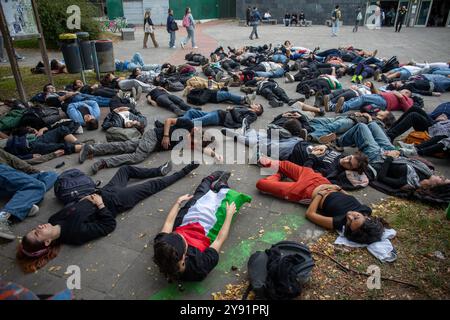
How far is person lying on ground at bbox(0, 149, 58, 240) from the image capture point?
12.0 ft

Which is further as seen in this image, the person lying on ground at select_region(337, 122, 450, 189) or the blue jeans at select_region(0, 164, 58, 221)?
the person lying on ground at select_region(337, 122, 450, 189)

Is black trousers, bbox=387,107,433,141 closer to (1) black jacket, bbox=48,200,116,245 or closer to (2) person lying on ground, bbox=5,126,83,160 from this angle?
(1) black jacket, bbox=48,200,116,245

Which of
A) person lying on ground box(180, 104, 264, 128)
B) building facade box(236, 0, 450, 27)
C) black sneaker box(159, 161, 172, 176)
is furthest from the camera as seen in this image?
building facade box(236, 0, 450, 27)

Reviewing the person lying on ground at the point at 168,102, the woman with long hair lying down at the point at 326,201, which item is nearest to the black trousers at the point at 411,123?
the woman with long hair lying down at the point at 326,201

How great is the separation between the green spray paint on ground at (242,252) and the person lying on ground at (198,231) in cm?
9

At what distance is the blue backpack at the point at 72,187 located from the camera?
3912 mm

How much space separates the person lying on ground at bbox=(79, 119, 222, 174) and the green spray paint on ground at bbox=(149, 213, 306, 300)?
5.67 feet

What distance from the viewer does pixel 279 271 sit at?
2.74m

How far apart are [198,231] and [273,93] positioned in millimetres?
5353

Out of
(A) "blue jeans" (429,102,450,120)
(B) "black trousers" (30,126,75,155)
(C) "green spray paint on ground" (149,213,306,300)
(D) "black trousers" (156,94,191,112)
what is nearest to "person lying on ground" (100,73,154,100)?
(D) "black trousers" (156,94,191,112)

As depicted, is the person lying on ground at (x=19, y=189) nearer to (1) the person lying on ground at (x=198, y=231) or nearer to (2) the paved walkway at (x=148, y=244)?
(2) the paved walkway at (x=148, y=244)

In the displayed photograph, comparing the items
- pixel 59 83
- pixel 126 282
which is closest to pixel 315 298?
pixel 126 282

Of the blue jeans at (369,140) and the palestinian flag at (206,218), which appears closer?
the palestinian flag at (206,218)

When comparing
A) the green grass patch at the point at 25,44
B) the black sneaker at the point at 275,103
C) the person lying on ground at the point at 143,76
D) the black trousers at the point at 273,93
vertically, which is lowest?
the black sneaker at the point at 275,103
